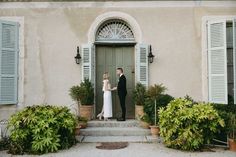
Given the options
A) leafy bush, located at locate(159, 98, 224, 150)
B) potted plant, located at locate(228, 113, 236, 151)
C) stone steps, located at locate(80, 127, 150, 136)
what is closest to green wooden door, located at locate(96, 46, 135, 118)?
stone steps, located at locate(80, 127, 150, 136)

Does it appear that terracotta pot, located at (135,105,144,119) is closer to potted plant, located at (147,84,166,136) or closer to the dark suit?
the dark suit

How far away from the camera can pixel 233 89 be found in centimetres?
972

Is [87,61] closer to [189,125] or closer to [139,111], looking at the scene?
[139,111]

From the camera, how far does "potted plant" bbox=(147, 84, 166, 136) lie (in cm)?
870

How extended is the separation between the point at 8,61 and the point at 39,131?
11.7ft

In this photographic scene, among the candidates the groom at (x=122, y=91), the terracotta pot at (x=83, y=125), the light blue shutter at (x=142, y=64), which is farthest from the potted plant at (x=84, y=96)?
the light blue shutter at (x=142, y=64)

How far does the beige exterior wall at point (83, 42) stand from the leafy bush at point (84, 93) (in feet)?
1.60

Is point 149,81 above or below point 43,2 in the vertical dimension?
below

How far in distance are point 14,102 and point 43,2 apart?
10.9 feet

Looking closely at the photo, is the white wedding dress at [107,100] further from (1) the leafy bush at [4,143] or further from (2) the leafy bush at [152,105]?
(1) the leafy bush at [4,143]

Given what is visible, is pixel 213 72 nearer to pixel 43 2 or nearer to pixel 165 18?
pixel 165 18

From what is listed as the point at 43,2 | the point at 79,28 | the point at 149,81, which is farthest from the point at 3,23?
the point at 149,81

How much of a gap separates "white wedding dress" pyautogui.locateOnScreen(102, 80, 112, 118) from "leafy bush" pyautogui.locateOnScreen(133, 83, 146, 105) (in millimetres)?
783

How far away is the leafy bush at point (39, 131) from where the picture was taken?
289 inches
